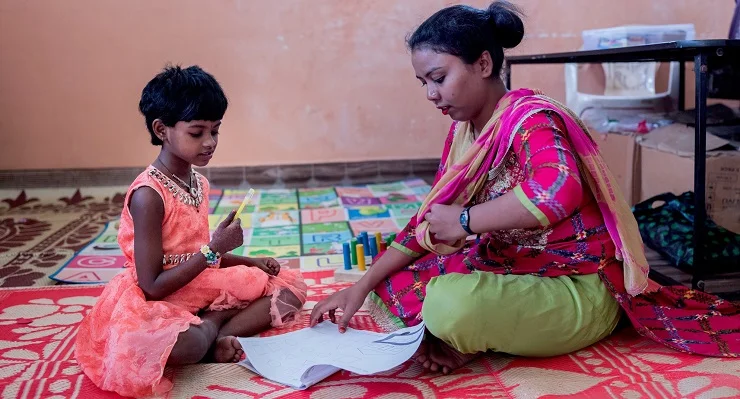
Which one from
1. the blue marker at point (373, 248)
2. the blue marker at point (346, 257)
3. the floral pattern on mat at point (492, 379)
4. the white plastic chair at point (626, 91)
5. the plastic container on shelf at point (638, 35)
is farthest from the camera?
the white plastic chair at point (626, 91)

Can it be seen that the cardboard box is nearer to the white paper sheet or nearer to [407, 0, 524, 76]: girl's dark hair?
[407, 0, 524, 76]: girl's dark hair

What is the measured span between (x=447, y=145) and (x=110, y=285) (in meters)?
0.91

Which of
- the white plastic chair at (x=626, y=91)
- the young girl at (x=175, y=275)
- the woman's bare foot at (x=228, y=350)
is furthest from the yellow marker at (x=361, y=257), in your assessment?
the white plastic chair at (x=626, y=91)

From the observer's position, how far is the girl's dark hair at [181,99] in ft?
5.50

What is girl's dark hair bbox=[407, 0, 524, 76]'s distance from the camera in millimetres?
1539

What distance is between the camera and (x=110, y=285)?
1.71 metres

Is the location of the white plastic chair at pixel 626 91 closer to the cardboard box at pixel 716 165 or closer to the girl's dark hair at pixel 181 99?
the cardboard box at pixel 716 165

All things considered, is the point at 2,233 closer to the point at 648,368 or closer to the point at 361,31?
the point at 361,31

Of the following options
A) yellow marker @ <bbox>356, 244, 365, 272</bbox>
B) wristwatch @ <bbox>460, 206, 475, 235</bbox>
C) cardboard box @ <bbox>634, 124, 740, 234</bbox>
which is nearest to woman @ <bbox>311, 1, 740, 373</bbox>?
wristwatch @ <bbox>460, 206, 475, 235</bbox>

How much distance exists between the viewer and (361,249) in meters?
2.32

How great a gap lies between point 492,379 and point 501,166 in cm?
47

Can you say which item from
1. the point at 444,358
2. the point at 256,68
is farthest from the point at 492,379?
the point at 256,68

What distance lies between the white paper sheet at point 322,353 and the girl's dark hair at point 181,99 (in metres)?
0.54

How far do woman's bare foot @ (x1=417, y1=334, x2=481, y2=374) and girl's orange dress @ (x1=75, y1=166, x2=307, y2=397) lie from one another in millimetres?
466
